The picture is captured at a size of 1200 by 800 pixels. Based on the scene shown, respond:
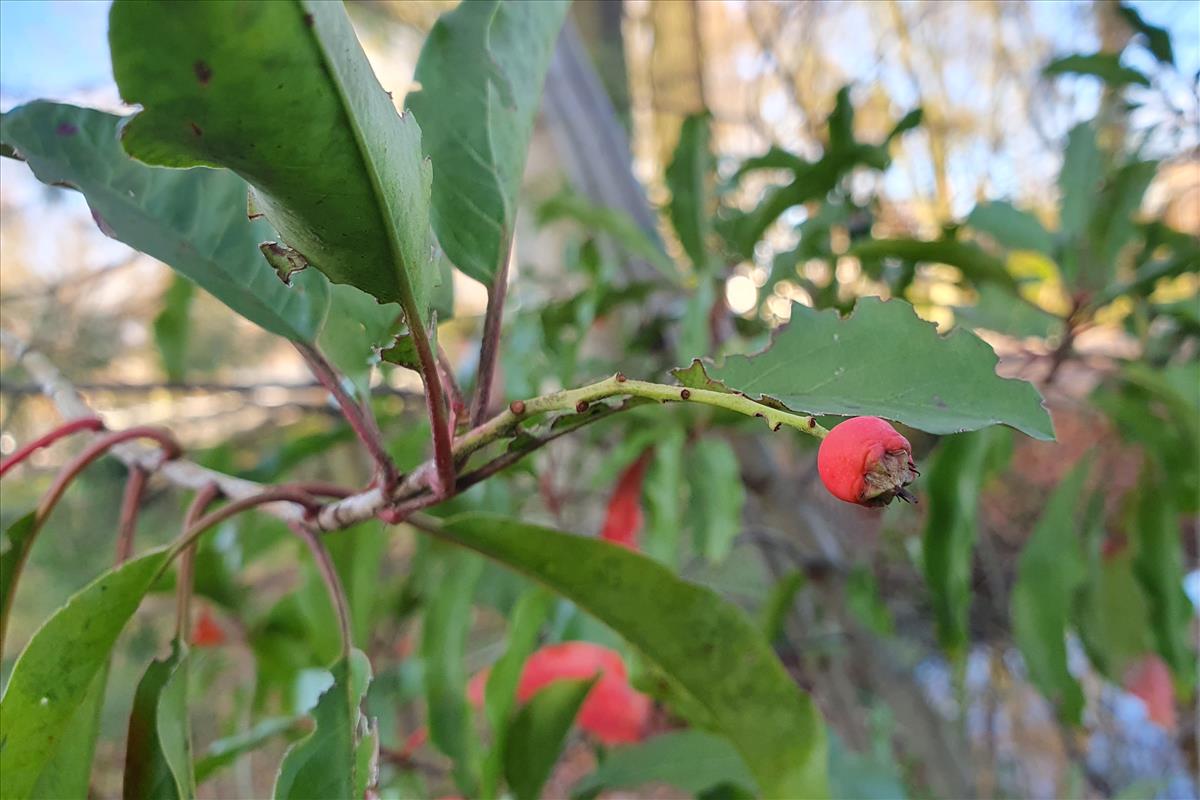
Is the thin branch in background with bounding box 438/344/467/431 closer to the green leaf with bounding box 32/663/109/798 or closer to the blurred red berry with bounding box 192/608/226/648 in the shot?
the green leaf with bounding box 32/663/109/798

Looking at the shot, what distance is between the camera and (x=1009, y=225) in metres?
0.66

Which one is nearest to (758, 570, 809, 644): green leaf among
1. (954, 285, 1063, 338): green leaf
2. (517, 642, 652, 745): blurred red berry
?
(517, 642, 652, 745): blurred red berry

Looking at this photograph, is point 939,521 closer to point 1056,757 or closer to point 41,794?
point 41,794

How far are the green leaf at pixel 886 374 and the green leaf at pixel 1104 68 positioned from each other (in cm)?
51

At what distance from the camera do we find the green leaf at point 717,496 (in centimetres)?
55

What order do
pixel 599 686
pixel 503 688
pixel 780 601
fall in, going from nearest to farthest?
pixel 503 688, pixel 599 686, pixel 780 601

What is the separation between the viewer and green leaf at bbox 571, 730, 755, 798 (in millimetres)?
478

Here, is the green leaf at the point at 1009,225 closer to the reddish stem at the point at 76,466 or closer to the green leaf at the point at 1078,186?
the green leaf at the point at 1078,186

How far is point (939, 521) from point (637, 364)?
0.37 meters

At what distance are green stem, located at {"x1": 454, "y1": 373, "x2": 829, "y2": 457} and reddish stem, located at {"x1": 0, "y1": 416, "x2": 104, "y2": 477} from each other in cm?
22

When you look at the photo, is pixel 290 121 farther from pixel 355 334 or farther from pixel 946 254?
pixel 946 254

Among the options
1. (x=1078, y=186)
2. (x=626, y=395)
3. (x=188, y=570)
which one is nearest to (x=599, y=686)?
(x=188, y=570)

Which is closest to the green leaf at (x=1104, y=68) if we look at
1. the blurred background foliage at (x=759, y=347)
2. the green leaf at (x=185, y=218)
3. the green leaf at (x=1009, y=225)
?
the blurred background foliage at (x=759, y=347)

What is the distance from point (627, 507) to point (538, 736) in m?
0.19
